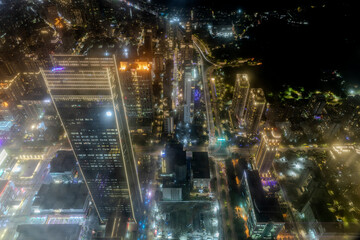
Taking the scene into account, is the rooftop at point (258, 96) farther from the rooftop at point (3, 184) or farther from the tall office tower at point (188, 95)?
the rooftop at point (3, 184)

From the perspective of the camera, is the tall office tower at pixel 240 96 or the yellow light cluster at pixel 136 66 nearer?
the yellow light cluster at pixel 136 66

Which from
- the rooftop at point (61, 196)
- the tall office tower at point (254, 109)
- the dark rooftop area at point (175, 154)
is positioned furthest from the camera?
the tall office tower at point (254, 109)

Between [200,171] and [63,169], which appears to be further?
[63,169]

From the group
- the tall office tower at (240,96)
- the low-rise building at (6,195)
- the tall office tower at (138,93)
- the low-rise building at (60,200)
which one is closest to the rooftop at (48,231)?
the low-rise building at (60,200)

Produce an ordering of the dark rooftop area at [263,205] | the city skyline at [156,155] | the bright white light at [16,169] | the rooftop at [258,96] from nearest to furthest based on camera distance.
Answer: the city skyline at [156,155]
the dark rooftop area at [263,205]
the bright white light at [16,169]
the rooftop at [258,96]

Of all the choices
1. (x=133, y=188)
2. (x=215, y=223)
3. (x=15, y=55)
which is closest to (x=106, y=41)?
(x=15, y=55)

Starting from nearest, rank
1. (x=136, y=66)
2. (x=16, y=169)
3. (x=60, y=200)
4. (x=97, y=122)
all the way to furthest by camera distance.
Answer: (x=97, y=122)
(x=60, y=200)
(x=16, y=169)
(x=136, y=66)

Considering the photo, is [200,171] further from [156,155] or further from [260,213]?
[260,213]

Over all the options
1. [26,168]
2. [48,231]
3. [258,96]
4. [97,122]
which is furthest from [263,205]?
[26,168]
